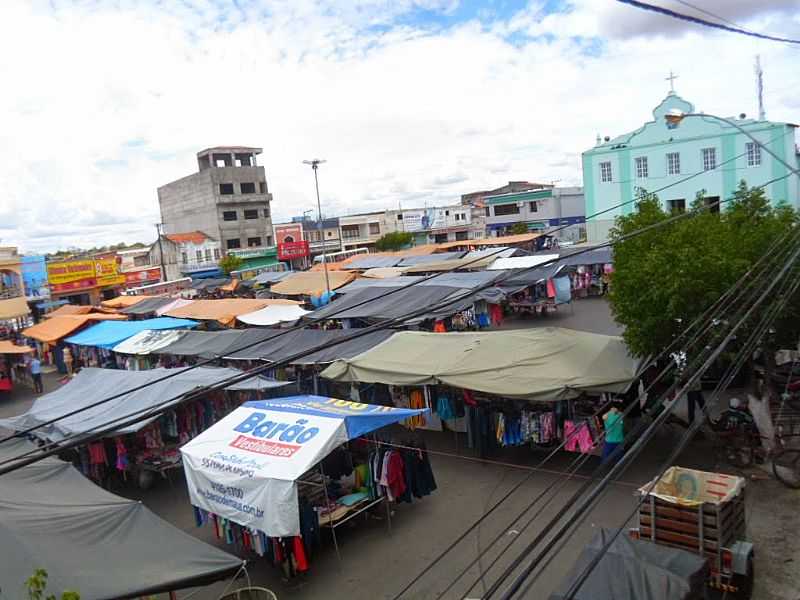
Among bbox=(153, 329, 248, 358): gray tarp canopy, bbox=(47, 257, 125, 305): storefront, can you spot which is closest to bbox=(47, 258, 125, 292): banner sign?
bbox=(47, 257, 125, 305): storefront

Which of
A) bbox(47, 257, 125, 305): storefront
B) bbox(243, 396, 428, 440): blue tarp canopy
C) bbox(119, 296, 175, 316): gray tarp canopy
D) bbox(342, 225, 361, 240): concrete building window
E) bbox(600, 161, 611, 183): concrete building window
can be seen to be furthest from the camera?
bbox(342, 225, 361, 240): concrete building window

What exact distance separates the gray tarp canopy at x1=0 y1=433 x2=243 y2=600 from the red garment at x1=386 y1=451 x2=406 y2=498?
9.32ft

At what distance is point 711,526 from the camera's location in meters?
6.32

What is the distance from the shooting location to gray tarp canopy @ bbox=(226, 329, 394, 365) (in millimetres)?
12998

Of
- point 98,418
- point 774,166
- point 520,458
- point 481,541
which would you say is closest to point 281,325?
point 98,418

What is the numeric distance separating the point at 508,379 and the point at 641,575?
485 cm

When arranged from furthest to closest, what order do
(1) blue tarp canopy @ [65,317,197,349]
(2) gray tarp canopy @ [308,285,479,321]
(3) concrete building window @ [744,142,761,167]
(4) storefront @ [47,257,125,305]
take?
(4) storefront @ [47,257,125,305] → (3) concrete building window @ [744,142,761,167] → (1) blue tarp canopy @ [65,317,197,349] → (2) gray tarp canopy @ [308,285,479,321]

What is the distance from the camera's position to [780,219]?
10156mm

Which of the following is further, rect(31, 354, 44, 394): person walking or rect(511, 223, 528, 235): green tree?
rect(511, 223, 528, 235): green tree

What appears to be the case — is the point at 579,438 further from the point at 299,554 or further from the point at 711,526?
the point at 299,554

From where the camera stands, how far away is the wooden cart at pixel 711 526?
6.20 m

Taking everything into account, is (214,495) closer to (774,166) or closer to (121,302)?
(121,302)

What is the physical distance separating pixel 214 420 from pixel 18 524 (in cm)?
642

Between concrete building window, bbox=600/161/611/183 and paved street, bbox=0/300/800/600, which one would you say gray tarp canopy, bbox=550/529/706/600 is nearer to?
paved street, bbox=0/300/800/600
